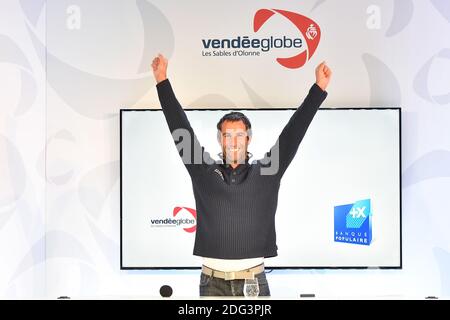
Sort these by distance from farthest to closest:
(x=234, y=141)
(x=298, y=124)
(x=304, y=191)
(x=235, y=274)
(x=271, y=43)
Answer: (x=271, y=43) < (x=304, y=191) < (x=234, y=141) < (x=298, y=124) < (x=235, y=274)

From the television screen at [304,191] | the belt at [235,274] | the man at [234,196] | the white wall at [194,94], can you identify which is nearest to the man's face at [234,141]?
the man at [234,196]

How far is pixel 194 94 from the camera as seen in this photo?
4707 mm

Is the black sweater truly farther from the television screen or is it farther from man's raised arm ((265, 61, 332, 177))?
the television screen

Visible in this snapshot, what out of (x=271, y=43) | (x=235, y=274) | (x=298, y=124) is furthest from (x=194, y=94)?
(x=235, y=274)

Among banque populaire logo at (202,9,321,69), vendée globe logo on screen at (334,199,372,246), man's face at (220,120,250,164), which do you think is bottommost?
vendée globe logo on screen at (334,199,372,246)

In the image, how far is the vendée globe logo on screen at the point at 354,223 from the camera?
15.1 ft

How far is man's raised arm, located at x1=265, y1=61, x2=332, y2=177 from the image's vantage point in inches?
116

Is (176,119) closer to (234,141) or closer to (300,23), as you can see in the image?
(234,141)

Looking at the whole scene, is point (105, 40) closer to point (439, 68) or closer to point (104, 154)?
A: point (104, 154)

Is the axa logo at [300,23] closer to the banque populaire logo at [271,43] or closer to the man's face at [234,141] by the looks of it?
the banque populaire logo at [271,43]

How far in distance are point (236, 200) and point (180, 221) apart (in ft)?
5.08

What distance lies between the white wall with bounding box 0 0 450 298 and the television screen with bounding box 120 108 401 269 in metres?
0.13

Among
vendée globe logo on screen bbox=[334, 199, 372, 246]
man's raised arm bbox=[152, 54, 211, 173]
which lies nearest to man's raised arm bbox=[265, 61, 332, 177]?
man's raised arm bbox=[152, 54, 211, 173]

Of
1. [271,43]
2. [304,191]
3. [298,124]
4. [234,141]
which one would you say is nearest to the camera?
[298,124]
